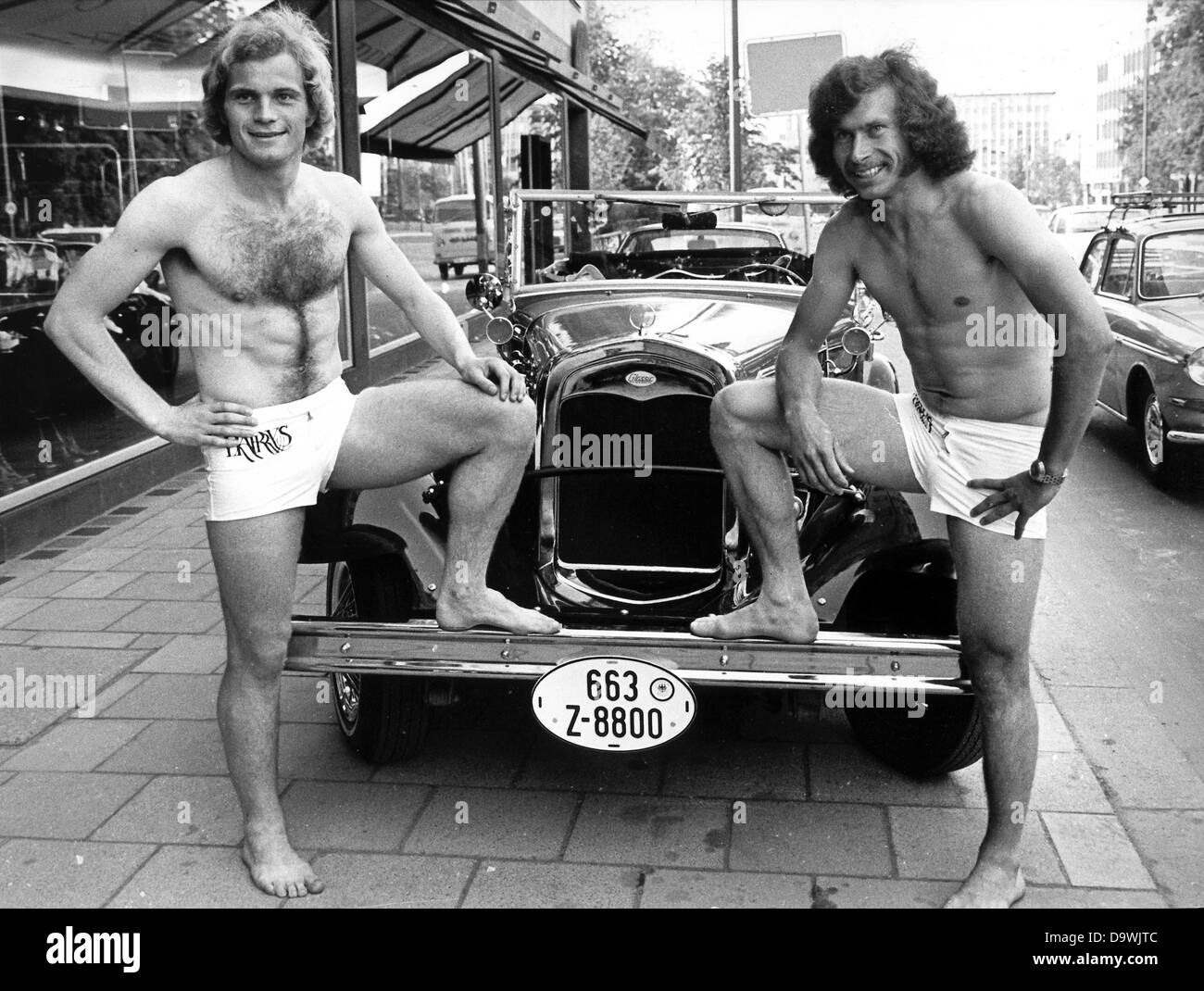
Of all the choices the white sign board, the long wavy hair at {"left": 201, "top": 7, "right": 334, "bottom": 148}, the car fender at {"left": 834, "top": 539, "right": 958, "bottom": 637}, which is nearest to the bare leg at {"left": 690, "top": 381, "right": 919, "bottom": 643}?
the car fender at {"left": 834, "top": 539, "right": 958, "bottom": 637}

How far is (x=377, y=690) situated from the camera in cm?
399

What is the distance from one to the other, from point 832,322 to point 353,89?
926 cm

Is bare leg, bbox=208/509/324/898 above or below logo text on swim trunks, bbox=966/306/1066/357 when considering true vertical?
below

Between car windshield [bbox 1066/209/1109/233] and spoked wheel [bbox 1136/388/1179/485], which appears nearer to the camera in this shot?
spoked wheel [bbox 1136/388/1179/485]

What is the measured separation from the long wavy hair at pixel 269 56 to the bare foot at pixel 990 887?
8.24 feet

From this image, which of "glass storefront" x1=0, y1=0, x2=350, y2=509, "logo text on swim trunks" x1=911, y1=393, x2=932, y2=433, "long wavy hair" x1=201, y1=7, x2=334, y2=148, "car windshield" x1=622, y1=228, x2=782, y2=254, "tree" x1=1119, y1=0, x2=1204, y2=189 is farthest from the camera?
"tree" x1=1119, y1=0, x2=1204, y2=189

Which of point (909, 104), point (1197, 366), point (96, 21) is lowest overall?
point (1197, 366)

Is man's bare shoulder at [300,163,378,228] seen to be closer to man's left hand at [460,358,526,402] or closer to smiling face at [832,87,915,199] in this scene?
man's left hand at [460,358,526,402]

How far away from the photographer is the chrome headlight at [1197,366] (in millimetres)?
7727

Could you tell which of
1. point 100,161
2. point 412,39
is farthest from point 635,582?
point 412,39

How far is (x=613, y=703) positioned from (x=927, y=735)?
3.58ft

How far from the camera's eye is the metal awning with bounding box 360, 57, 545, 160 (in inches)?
550

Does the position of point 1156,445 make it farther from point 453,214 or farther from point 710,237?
point 453,214
